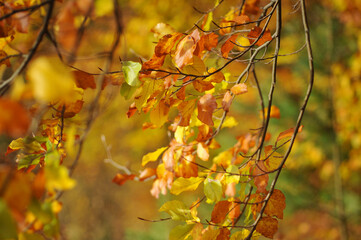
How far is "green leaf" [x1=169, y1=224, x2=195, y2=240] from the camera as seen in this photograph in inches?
29.7

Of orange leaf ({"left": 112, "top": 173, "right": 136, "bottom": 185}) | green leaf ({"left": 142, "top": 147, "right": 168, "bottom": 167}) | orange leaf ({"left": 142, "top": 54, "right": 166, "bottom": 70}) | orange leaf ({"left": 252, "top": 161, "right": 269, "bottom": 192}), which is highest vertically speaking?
orange leaf ({"left": 142, "top": 54, "right": 166, "bottom": 70})

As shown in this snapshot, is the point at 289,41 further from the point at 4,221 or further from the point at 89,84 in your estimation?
the point at 4,221

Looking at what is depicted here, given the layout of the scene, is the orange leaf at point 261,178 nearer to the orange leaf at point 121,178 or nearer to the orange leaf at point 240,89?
the orange leaf at point 240,89

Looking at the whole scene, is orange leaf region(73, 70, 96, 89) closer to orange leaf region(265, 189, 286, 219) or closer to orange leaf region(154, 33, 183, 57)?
orange leaf region(154, 33, 183, 57)

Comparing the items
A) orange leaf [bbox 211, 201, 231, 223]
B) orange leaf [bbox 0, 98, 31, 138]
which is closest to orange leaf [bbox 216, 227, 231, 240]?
orange leaf [bbox 211, 201, 231, 223]

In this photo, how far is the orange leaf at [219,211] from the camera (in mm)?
793

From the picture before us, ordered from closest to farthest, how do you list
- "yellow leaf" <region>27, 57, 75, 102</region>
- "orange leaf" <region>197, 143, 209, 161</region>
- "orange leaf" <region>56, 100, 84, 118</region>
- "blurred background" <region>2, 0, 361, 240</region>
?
"yellow leaf" <region>27, 57, 75, 102</region> < "orange leaf" <region>56, 100, 84, 118</region> < "orange leaf" <region>197, 143, 209, 161</region> < "blurred background" <region>2, 0, 361, 240</region>

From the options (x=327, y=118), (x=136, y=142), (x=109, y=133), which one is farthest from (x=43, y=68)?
(x=109, y=133)

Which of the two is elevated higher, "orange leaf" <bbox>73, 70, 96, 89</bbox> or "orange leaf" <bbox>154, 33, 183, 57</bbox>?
"orange leaf" <bbox>154, 33, 183, 57</bbox>

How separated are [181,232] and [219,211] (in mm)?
111

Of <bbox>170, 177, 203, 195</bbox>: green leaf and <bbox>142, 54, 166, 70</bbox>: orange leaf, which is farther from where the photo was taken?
<bbox>170, 177, 203, 195</bbox>: green leaf

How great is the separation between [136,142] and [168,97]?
5.59m

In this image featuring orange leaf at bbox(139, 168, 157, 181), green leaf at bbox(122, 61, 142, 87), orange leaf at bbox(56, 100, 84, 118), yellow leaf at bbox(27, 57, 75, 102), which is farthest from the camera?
orange leaf at bbox(139, 168, 157, 181)

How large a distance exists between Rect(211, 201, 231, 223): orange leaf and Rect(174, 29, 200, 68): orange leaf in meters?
0.36
